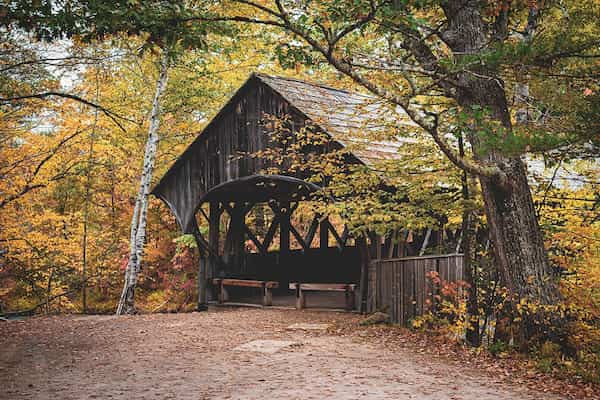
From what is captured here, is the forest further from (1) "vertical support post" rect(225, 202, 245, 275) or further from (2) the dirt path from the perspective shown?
(1) "vertical support post" rect(225, 202, 245, 275)

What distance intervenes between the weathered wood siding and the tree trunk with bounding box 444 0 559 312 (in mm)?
Answer: 4841

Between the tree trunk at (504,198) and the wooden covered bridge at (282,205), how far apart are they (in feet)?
4.68

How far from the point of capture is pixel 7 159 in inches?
630

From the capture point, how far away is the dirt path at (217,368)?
614 centimetres

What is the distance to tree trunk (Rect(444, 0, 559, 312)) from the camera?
7.91 meters

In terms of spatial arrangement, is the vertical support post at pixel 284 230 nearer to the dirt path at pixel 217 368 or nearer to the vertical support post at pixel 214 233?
the vertical support post at pixel 214 233

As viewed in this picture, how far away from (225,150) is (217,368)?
332 inches

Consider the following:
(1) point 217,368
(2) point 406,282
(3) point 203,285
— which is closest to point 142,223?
(3) point 203,285

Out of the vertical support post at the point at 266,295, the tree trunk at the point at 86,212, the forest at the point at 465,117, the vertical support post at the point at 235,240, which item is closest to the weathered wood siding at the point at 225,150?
the forest at the point at 465,117

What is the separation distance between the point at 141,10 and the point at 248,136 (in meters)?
8.46

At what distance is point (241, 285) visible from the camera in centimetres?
Answer: 1620

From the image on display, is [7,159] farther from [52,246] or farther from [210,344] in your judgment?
[210,344]

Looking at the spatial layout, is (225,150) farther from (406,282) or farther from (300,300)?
(406,282)

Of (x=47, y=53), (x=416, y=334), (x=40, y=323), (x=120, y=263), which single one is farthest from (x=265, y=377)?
(x=120, y=263)
